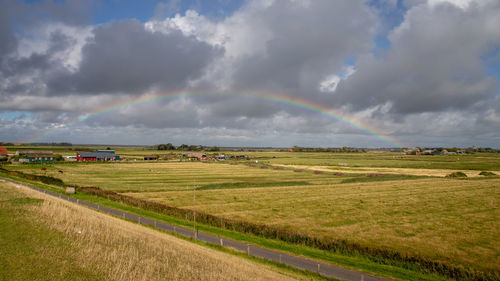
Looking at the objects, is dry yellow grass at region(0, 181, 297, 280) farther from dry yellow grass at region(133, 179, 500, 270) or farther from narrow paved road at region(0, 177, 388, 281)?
dry yellow grass at region(133, 179, 500, 270)

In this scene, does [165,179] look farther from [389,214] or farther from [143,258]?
[143,258]

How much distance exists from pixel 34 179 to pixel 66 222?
52.1m

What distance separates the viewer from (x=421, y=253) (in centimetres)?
2288

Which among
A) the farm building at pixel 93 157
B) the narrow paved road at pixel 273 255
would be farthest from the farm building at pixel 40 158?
the narrow paved road at pixel 273 255

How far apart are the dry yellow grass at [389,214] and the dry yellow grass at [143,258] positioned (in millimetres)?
12497

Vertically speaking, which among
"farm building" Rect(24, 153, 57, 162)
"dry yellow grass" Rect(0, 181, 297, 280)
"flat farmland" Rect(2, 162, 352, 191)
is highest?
"farm building" Rect(24, 153, 57, 162)

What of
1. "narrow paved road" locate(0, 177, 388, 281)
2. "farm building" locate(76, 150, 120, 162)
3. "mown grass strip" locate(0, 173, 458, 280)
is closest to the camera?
"narrow paved road" locate(0, 177, 388, 281)

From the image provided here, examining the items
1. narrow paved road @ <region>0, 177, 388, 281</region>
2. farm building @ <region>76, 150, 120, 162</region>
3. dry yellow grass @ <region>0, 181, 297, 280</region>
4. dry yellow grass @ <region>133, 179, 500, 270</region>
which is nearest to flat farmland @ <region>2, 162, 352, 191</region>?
dry yellow grass @ <region>133, 179, 500, 270</region>

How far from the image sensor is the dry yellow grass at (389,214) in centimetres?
2506

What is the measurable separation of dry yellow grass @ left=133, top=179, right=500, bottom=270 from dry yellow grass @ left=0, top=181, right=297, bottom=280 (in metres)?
12.5

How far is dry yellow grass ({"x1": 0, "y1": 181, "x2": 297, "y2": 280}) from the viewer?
601 inches

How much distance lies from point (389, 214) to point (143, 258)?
29.5 meters

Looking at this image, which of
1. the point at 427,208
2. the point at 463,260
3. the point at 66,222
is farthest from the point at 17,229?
the point at 427,208

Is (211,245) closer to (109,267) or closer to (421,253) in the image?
(109,267)
